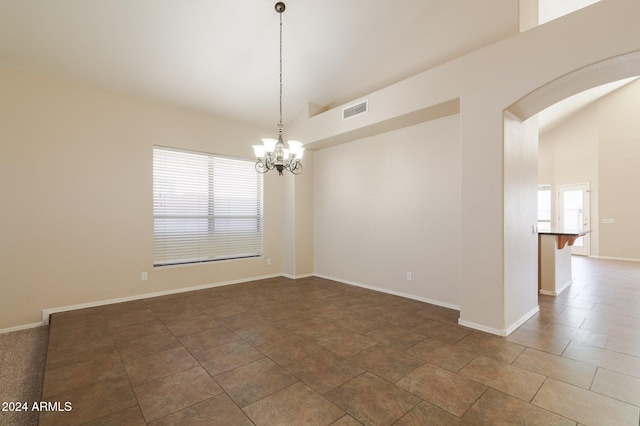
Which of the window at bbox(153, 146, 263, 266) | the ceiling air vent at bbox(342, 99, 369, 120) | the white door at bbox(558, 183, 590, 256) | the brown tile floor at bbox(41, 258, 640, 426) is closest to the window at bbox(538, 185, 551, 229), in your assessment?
the white door at bbox(558, 183, 590, 256)

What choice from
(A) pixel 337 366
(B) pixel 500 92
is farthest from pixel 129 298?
(B) pixel 500 92

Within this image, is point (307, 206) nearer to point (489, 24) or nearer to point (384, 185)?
point (384, 185)

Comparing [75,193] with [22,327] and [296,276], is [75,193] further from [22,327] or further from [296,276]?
[296,276]

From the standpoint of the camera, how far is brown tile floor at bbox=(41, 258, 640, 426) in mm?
1906

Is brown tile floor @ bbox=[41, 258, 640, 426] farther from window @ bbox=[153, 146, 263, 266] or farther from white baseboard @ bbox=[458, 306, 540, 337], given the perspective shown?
window @ bbox=[153, 146, 263, 266]

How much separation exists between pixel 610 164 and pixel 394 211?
786 centimetres

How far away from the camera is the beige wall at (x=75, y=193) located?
358 cm

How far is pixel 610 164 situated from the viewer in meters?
8.14

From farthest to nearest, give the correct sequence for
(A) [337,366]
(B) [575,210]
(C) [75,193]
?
(B) [575,210] < (C) [75,193] < (A) [337,366]

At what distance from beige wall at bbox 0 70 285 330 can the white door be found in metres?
10.8

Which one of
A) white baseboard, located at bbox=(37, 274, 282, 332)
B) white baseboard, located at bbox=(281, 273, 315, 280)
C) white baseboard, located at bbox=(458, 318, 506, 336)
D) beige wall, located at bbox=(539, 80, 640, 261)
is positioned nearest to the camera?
white baseboard, located at bbox=(458, 318, 506, 336)

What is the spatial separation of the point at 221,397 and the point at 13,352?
2.60 m

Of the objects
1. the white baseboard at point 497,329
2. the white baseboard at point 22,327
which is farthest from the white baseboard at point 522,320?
the white baseboard at point 22,327

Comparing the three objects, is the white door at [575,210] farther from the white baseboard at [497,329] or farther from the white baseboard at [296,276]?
the white baseboard at [296,276]
